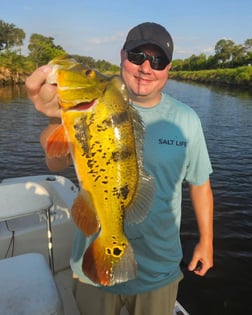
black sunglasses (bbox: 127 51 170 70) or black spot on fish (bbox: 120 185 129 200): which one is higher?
black sunglasses (bbox: 127 51 170 70)

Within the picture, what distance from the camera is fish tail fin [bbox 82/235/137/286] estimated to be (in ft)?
6.73

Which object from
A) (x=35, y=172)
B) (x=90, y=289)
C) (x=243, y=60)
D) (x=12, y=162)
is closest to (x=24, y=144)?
(x=12, y=162)

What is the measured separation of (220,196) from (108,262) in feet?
30.3

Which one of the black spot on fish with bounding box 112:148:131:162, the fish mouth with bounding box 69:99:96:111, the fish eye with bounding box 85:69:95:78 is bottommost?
the black spot on fish with bounding box 112:148:131:162

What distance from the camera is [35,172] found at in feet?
40.7

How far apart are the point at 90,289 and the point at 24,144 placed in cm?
1432

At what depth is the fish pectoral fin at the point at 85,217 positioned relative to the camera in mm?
1963

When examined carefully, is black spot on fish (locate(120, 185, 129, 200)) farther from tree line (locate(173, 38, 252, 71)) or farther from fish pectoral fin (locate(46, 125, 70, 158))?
tree line (locate(173, 38, 252, 71))

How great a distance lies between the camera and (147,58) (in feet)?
8.24

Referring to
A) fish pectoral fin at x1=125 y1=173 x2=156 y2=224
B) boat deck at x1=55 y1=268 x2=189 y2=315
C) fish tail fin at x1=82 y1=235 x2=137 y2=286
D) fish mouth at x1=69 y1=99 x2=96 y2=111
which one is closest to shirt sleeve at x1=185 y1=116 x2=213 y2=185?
fish pectoral fin at x1=125 y1=173 x2=156 y2=224

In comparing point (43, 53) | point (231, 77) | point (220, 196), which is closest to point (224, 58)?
point (231, 77)

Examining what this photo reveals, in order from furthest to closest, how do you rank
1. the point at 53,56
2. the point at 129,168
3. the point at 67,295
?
1. the point at 53,56
2. the point at 67,295
3. the point at 129,168

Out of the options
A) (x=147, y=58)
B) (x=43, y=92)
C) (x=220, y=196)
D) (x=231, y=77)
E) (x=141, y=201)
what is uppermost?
(x=231, y=77)

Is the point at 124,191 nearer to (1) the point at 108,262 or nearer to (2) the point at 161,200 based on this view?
(1) the point at 108,262
